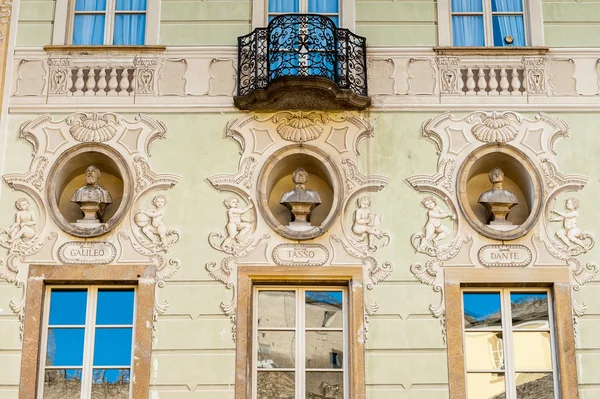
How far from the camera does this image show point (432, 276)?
54.4 feet

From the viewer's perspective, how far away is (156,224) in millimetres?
16891

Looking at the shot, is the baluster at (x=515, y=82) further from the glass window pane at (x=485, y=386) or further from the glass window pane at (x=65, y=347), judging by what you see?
the glass window pane at (x=65, y=347)

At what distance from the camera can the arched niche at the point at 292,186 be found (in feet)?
55.4

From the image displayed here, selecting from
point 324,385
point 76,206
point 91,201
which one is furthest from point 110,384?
point 324,385

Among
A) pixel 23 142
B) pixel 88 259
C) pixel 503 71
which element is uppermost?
pixel 503 71

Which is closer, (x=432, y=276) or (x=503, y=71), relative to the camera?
(x=432, y=276)

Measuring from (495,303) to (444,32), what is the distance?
4.20 meters

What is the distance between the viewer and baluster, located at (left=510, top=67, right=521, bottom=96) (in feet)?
58.0

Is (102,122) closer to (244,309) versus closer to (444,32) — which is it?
(244,309)

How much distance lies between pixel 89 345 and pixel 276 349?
2.55m

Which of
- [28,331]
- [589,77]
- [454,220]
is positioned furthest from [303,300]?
[589,77]

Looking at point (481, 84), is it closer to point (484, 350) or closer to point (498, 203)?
point (498, 203)

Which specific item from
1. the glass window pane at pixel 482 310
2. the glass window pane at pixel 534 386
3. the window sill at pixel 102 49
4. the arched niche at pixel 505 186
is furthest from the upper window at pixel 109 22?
the glass window pane at pixel 534 386

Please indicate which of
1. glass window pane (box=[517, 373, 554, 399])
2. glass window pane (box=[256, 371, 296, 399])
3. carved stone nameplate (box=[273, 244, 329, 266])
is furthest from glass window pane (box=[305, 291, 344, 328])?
glass window pane (box=[517, 373, 554, 399])
